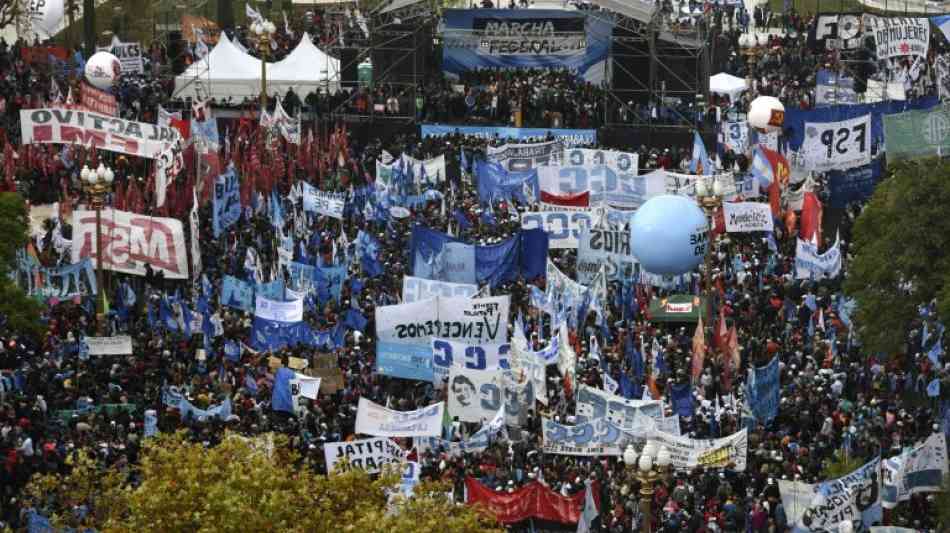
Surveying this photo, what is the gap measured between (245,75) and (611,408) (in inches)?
1155

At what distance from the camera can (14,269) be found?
41.2 meters

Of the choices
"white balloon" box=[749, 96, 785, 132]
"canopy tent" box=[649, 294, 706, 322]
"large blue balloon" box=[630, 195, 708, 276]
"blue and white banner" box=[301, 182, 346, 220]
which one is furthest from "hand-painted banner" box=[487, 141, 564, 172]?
"canopy tent" box=[649, 294, 706, 322]

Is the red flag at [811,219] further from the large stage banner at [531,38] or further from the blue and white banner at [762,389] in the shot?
the large stage banner at [531,38]

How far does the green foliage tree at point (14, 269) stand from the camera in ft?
129

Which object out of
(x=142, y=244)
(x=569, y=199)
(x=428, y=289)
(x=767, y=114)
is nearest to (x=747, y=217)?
(x=569, y=199)

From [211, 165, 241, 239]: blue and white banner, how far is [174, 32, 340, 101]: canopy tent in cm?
1498

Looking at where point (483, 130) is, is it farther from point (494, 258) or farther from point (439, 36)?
point (494, 258)

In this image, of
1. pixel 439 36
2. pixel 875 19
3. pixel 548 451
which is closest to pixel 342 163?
pixel 439 36

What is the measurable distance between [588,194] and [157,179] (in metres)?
8.63

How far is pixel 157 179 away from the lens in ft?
155

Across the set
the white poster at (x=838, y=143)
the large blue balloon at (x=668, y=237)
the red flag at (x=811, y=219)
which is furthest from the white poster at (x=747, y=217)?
the white poster at (x=838, y=143)

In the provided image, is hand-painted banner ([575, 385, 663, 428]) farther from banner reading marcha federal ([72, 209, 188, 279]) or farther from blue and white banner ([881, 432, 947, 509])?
banner reading marcha federal ([72, 209, 188, 279])

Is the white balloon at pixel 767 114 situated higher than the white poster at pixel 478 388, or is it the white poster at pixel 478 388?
the white balloon at pixel 767 114

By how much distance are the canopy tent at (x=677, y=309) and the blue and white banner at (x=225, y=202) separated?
8763 millimetres
